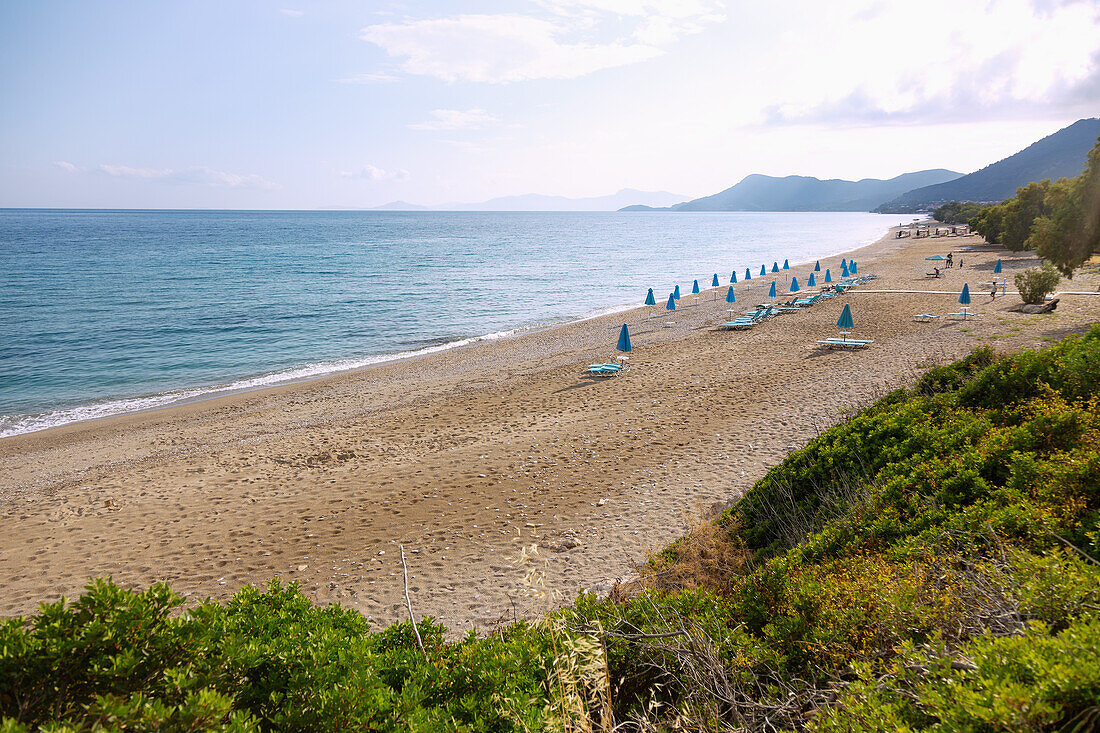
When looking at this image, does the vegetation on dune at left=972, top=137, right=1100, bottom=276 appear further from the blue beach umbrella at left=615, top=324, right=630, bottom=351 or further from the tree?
the blue beach umbrella at left=615, top=324, right=630, bottom=351

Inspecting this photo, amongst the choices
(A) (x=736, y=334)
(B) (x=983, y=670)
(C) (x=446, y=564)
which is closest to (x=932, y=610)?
(B) (x=983, y=670)

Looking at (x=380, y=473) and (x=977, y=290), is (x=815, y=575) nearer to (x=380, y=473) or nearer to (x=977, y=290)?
(x=380, y=473)

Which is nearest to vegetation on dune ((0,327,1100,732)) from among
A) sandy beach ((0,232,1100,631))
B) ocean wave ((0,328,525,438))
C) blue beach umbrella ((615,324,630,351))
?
sandy beach ((0,232,1100,631))

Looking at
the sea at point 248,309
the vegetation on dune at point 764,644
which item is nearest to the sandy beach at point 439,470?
the vegetation on dune at point 764,644

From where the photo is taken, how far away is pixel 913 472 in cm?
435

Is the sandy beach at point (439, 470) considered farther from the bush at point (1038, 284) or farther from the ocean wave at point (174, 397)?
the ocean wave at point (174, 397)

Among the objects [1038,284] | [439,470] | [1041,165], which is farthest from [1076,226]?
[1041,165]

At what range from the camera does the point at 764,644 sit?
303 cm

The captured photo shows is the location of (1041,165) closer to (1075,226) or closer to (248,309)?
(1075,226)

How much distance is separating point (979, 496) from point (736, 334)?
16652mm

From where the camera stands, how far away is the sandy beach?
689cm

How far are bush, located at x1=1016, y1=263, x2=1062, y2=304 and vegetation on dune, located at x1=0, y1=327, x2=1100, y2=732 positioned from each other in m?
18.1

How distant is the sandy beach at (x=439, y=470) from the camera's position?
689 centimetres

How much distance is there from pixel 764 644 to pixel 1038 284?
860 inches
